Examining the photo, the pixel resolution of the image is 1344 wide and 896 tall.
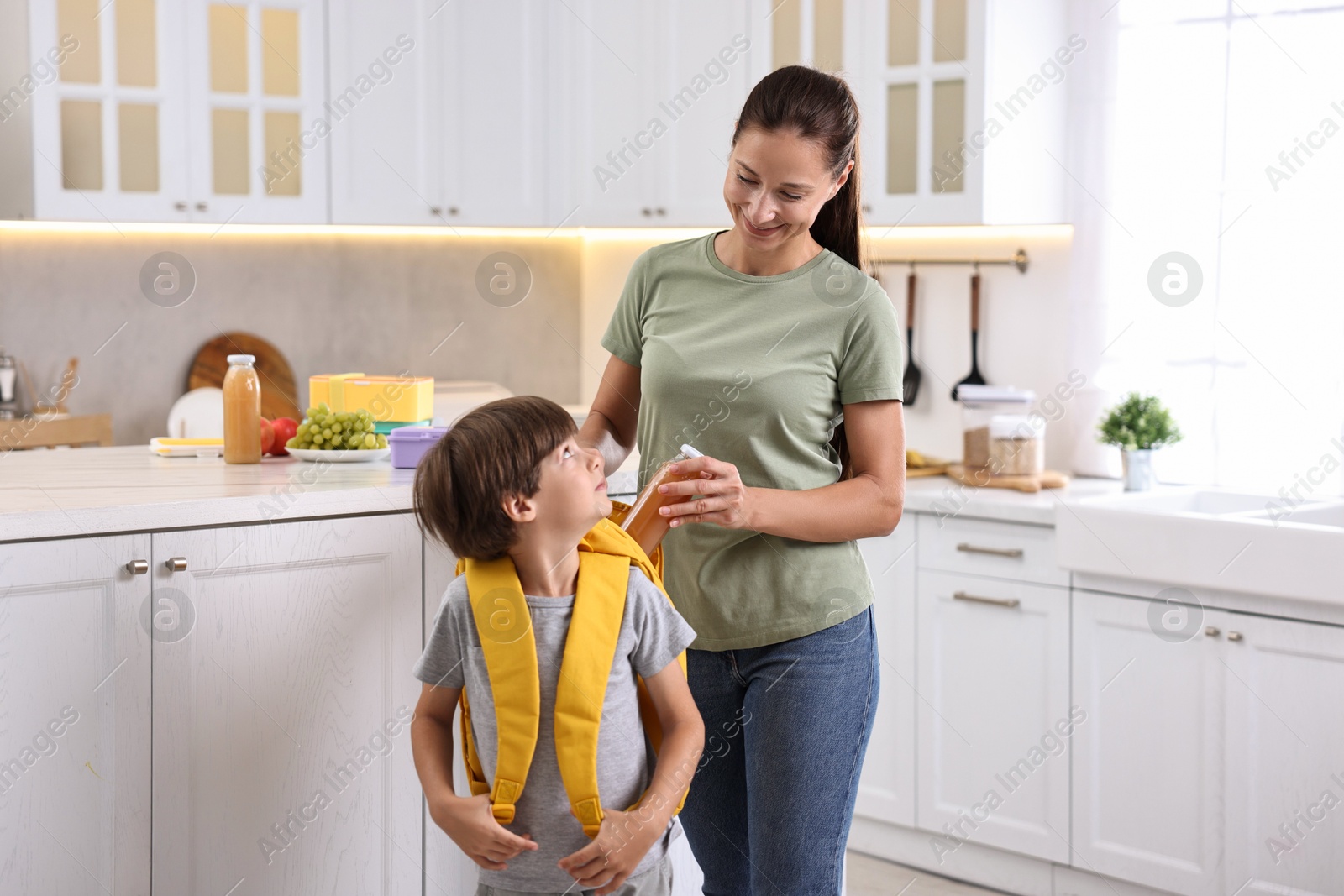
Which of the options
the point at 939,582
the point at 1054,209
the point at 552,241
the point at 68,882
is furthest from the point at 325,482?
the point at 552,241

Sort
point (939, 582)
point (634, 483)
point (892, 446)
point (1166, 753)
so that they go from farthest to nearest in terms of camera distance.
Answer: point (939, 582), point (1166, 753), point (634, 483), point (892, 446)

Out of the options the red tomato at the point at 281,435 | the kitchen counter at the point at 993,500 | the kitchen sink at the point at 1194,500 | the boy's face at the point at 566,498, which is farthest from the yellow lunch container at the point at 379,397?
the kitchen sink at the point at 1194,500

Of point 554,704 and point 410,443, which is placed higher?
point 410,443

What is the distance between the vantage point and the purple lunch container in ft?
6.48

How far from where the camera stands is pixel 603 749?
51.1 inches

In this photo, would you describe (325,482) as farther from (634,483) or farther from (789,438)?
(789,438)

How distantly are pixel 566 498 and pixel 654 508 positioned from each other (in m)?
0.10

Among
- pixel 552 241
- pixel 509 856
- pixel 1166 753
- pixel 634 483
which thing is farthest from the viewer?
pixel 552 241

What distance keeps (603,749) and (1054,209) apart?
2.23 m

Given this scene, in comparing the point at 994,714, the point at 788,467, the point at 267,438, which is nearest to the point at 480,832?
the point at 788,467

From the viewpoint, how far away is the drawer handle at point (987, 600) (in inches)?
106

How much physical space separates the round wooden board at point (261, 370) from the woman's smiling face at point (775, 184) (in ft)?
8.08

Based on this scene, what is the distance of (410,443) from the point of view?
1.99m

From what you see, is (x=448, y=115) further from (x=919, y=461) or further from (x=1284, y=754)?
(x=1284, y=754)
